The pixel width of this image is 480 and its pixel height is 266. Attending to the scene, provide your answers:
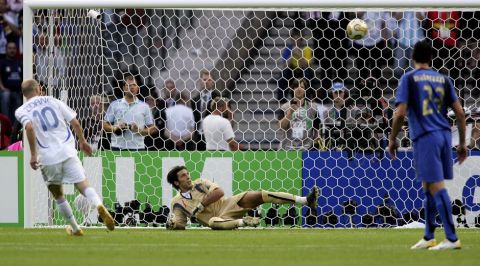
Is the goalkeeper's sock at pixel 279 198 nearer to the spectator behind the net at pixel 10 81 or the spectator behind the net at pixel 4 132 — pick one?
the spectator behind the net at pixel 4 132

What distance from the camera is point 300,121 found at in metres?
16.6

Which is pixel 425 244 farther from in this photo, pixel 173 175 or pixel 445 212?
pixel 173 175

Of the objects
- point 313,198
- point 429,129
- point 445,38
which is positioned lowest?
point 313,198

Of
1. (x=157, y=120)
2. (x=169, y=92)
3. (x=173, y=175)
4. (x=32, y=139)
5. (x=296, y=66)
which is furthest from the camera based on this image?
(x=169, y=92)

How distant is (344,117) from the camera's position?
16.6 metres

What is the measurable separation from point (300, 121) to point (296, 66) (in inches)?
52.7

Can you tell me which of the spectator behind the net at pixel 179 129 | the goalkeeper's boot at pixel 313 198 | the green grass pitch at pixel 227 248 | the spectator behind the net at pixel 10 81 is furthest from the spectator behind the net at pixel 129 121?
the spectator behind the net at pixel 10 81

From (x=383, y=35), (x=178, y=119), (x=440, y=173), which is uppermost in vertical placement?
(x=383, y=35)

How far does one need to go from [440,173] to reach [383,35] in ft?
22.6

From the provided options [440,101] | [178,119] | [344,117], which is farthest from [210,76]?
[440,101]

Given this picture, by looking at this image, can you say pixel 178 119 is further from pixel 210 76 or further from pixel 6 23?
pixel 6 23

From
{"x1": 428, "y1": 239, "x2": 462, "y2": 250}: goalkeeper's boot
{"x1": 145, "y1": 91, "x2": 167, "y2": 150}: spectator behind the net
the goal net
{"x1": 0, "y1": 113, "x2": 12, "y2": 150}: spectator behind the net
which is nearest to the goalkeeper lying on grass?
the goal net


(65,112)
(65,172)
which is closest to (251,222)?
(65,172)

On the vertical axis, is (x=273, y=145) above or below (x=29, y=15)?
below
